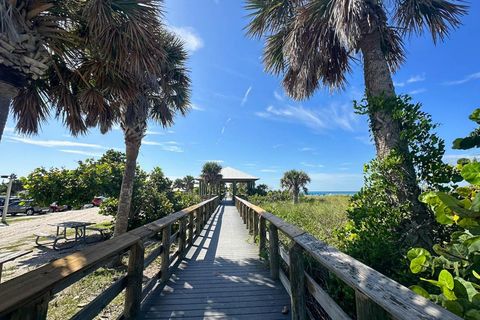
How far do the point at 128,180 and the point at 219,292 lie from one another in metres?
3.90

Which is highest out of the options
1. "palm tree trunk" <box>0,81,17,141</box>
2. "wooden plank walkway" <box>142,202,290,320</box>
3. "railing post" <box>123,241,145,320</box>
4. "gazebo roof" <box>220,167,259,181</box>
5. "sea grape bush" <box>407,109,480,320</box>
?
"gazebo roof" <box>220,167,259,181</box>

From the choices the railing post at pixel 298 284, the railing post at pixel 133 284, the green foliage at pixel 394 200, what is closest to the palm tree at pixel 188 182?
the green foliage at pixel 394 200

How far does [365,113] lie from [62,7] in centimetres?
492

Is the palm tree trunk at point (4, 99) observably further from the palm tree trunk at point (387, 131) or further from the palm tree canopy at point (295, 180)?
the palm tree canopy at point (295, 180)

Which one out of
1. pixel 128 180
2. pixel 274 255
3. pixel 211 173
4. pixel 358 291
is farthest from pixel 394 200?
pixel 211 173

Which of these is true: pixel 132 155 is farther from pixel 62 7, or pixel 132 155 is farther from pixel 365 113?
pixel 365 113

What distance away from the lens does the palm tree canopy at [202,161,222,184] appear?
29.1m

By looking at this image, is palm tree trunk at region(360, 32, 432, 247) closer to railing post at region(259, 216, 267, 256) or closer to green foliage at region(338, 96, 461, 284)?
green foliage at region(338, 96, 461, 284)

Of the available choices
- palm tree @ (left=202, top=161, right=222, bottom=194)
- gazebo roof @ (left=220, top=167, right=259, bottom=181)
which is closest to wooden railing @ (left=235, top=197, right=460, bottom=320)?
gazebo roof @ (left=220, top=167, right=259, bottom=181)

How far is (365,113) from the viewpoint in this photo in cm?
389

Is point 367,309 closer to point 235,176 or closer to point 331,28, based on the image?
point 331,28

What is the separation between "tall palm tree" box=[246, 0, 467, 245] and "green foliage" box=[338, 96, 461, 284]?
105mm

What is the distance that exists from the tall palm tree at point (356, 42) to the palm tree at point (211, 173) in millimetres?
23755

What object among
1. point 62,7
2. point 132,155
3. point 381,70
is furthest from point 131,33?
point 381,70
